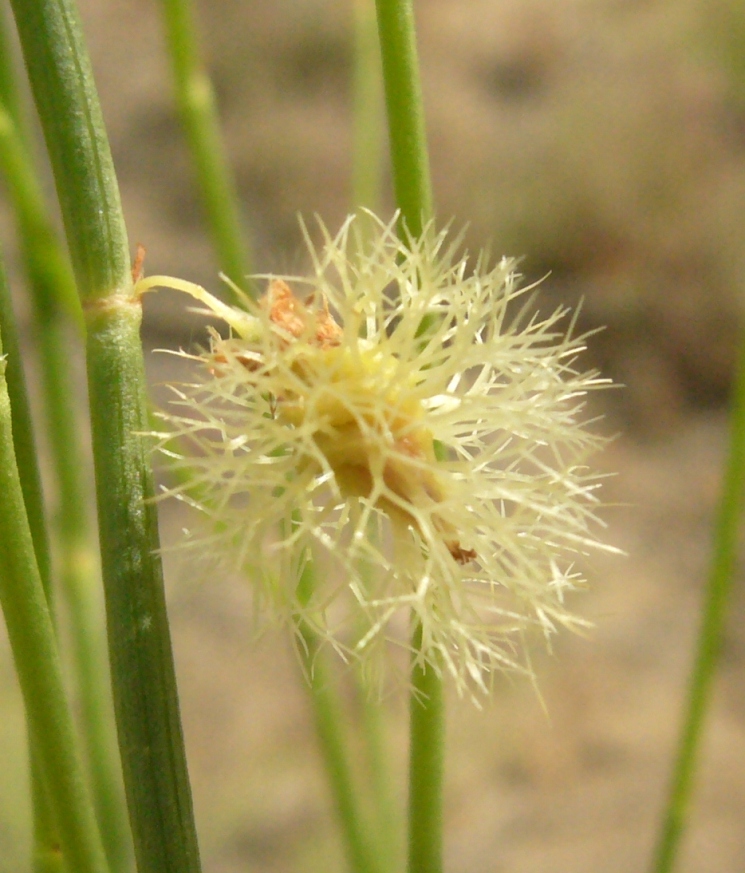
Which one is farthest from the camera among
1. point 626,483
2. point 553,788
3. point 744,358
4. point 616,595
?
point 626,483

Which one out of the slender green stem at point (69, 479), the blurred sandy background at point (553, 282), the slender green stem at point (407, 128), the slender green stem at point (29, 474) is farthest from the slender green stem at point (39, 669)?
the blurred sandy background at point (553, 282)

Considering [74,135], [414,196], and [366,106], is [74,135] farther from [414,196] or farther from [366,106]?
[366,106]

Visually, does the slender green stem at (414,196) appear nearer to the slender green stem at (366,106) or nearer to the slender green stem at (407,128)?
the slender green stem at (407,128)

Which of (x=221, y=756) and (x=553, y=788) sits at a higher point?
(x=221, y=756)

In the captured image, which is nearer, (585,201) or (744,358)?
(744,358)

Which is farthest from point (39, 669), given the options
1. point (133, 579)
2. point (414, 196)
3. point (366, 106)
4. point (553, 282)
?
point (553, 282)

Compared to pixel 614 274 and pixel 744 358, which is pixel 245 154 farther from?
pixel 744 358

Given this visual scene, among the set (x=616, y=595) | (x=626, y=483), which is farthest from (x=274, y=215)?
(x=616, y=595)
